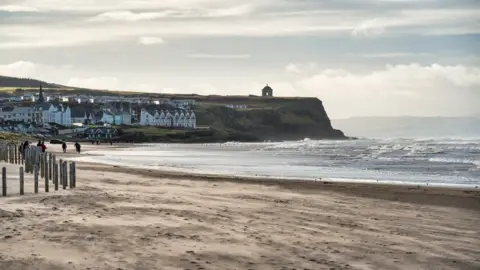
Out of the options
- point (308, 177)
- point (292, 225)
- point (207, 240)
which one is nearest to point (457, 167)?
point (308, 177)

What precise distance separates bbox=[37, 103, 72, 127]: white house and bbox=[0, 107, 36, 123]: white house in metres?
2.84

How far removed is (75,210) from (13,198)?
2826 mm

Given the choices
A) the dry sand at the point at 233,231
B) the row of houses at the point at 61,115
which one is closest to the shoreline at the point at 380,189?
the dry sand at the point at 233,231

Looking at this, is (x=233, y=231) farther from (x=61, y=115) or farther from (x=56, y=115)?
(x=61, y=115)

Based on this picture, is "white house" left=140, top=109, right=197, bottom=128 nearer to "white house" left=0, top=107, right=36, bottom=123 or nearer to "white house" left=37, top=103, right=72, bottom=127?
"white house" left=37, top=103, right=72, bottom=127

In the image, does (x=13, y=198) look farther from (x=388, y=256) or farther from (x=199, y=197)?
(x=388, y=256)

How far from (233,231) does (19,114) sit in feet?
558

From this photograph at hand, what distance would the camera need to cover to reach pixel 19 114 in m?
174

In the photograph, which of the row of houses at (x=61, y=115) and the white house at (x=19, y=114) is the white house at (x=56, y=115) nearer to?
the row of houses at (x=61, y=115)

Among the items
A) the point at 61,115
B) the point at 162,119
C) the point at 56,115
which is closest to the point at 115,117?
the point at 61,115

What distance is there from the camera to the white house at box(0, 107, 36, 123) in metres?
172

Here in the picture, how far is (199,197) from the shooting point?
21172mm

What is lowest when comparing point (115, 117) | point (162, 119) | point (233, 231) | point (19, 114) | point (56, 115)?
point (233, 231)

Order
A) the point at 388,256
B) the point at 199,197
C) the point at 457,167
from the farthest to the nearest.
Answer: the point at 457,167 < the point at 199,197 < the point at 388,256
